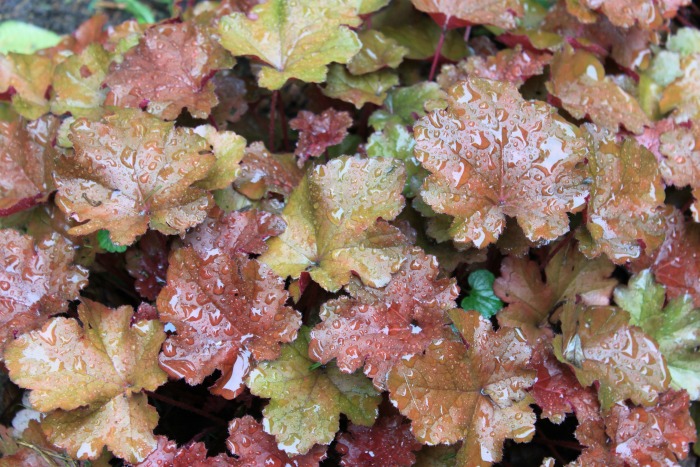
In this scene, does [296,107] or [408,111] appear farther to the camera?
[296,107]

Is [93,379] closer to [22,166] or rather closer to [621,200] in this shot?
[22,166]

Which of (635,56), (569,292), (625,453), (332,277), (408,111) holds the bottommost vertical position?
(625,453)

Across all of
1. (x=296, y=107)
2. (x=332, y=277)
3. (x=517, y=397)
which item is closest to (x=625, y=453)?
(x=517, y=397)

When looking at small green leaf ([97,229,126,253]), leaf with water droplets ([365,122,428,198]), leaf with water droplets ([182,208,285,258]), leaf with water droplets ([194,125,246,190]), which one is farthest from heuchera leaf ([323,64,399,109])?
small green leaf ([97,229,126,253])

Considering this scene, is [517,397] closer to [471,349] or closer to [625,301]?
[471,349]

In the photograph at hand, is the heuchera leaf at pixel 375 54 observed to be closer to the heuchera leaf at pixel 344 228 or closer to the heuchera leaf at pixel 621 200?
the heuchera leaf at pixel 344 228

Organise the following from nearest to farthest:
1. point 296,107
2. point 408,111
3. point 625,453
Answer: point 625,453
point 408,111
point 296,107

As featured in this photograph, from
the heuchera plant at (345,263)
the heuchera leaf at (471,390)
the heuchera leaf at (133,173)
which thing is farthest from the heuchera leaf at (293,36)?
the heuchera leaf at (471,390)

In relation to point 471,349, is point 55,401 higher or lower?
lower
